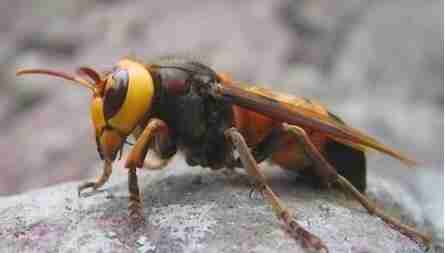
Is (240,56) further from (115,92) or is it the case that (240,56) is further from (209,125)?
(115,92)

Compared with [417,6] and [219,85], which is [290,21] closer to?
[417,6]

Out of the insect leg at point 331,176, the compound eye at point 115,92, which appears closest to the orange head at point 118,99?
the compound eye at point 115,92

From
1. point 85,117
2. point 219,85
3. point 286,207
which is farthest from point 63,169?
point 286,207

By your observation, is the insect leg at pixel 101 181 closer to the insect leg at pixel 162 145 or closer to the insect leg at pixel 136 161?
the insect leg at pixel 162 145

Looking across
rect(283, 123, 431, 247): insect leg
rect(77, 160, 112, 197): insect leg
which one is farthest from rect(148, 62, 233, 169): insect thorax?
rect(77, 160, 112, 197): insect leg

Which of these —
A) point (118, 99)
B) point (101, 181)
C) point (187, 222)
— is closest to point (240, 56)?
point (101, 181)

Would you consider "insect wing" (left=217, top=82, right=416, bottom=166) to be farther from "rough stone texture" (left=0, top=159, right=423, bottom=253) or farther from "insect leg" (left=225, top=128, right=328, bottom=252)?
"rough stone texture" (left=0, top=159, right=423, bottom=253)
